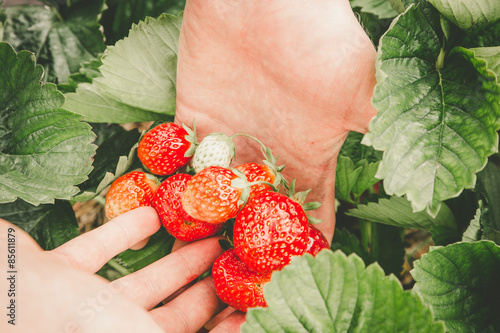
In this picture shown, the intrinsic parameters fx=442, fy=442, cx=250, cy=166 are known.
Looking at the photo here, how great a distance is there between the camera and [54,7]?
1.43m

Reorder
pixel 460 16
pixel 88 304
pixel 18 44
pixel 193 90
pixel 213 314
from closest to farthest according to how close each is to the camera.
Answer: pixel 88 304 → pixel 460 16 → pixel 213 314 → pixel 193 90 → pixel 18 44

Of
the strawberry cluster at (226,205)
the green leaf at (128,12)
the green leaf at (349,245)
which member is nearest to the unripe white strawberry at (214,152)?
the strawberry cluster at (226,205)

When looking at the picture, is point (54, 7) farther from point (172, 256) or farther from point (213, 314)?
point (213, 314)

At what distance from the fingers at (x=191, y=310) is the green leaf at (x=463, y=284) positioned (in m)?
0.40

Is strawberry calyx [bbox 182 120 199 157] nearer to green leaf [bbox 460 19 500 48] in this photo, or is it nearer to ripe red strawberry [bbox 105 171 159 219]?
ripe red strawberry [bbox 105 171 159 219]

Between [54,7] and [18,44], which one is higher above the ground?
[54,7]

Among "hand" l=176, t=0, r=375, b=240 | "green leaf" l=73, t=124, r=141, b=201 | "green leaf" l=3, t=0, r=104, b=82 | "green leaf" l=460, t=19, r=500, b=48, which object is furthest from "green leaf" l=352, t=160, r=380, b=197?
"green leaf" l=3, t=0, r=104, b=82

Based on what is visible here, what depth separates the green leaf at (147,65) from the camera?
1164 mm

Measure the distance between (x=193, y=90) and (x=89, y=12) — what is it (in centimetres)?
54

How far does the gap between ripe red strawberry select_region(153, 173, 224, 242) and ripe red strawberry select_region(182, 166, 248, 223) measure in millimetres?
49

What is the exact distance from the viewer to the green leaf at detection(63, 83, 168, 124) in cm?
117

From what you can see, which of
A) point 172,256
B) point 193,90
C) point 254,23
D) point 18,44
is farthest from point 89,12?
point 172,256

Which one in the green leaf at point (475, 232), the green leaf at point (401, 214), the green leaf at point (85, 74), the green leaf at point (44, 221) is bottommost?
the green leaf at point (44, 221)

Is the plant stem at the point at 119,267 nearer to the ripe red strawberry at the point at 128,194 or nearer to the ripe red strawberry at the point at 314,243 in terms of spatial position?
the ripe red strawberry at the point at 128,194
